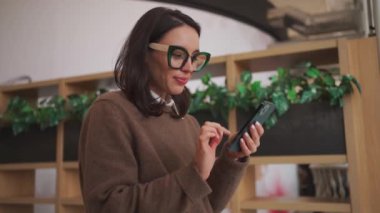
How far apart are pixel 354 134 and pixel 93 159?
107 centimetres

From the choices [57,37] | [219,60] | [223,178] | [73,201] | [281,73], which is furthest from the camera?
[57,37]

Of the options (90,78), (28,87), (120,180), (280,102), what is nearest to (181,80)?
(120,180)

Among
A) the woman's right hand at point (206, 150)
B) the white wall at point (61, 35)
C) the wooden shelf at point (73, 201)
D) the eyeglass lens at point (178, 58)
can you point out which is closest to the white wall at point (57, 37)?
the white wall at point (61, 35)

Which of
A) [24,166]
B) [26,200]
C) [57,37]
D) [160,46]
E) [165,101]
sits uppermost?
[57,37]

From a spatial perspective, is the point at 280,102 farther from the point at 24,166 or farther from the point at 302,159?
the point at 24,166

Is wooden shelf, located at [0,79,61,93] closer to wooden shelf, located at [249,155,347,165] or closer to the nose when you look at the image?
wooden shelf, located at [249,155,347,165]

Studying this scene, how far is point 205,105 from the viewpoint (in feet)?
5.20

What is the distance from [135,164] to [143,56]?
0.24 meters

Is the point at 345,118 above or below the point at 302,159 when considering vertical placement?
above

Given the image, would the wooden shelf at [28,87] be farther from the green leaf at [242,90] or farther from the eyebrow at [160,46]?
the eyebrow at [160,46]

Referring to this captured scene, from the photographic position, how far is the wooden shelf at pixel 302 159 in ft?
4.42

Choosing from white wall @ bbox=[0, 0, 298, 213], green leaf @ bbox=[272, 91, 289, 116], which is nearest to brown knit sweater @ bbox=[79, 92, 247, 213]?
green leaf @ bbox=[272, 91, 289, 116]

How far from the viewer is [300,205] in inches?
55.1

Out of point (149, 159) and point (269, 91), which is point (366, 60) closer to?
point (269, 91)
